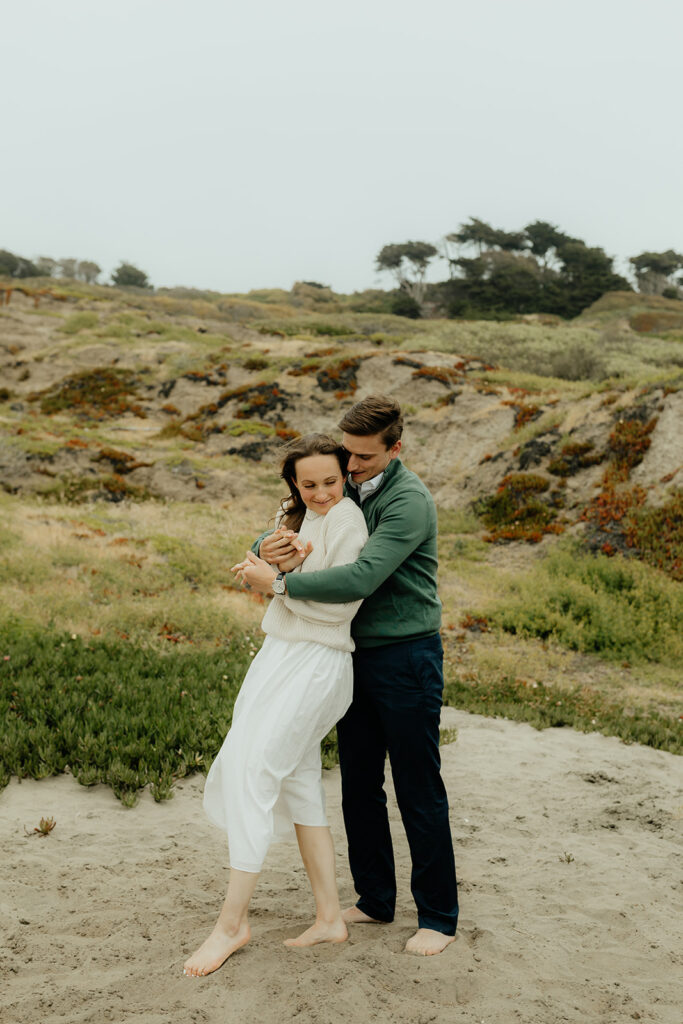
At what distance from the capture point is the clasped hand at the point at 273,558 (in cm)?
322

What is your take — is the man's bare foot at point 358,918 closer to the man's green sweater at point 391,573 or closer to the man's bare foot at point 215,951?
the man's bare foot at point 215,951

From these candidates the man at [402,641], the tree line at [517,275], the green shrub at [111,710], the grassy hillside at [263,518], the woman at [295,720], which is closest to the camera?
the woman at [295,720]

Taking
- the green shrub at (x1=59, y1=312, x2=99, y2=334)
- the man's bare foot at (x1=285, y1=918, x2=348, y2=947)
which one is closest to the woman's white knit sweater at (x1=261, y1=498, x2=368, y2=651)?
the man's bare foot at (x1=285, y1=918, x2=348, y2=947)

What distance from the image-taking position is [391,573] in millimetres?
3264

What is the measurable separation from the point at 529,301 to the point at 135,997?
155ft

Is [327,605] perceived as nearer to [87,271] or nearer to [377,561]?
[377,561]

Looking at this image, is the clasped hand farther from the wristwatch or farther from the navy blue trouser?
the navy blue trouser

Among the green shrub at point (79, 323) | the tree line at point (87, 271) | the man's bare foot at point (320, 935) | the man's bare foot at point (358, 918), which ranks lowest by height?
the man's bare foot at point (358, 918)

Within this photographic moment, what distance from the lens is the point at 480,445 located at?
1795cm

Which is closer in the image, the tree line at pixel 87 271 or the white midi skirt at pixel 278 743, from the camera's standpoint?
the white midi skirt at pixel 278 743

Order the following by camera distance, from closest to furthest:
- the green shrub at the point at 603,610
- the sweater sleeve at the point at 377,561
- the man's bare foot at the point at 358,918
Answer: the sweater sleeve at the point at 377,561 → the man's bare foot at the point at 358,918 → the green shrub at the point at 603,610

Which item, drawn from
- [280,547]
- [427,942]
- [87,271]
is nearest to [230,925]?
[427,942]

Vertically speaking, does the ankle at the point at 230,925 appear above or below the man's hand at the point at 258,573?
below

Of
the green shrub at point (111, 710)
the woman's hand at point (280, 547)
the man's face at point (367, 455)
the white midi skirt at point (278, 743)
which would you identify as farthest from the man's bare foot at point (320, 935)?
the man's face at point (367, 455)
